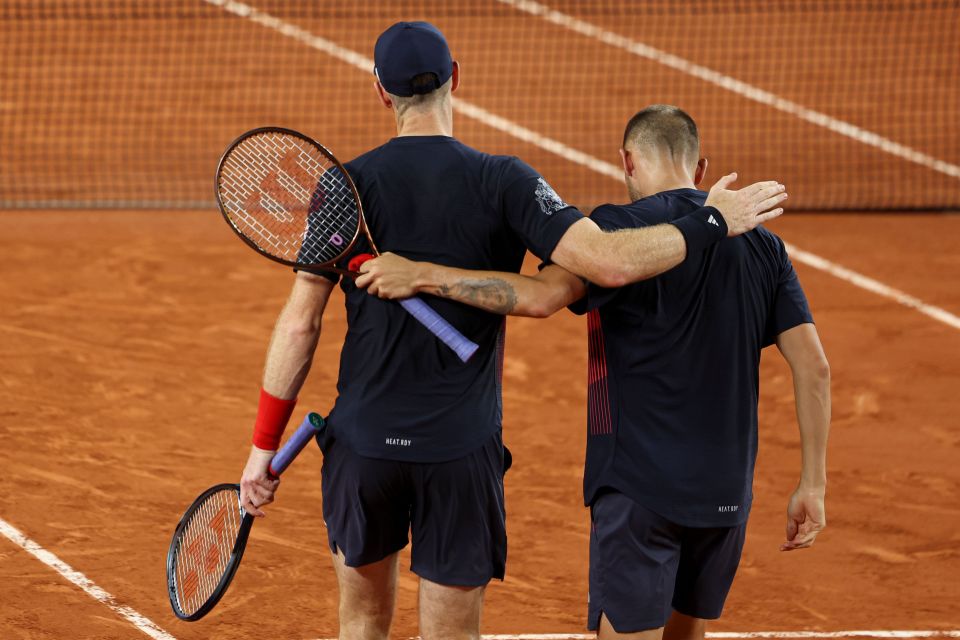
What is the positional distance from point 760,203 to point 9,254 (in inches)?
337

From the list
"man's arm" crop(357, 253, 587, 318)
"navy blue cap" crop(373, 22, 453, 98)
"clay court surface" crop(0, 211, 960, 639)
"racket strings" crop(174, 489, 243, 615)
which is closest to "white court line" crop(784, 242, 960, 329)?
"clay court surface" crop(0, 211, 960, 639)

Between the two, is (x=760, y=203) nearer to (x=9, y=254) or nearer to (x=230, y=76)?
(x=9, y=254)

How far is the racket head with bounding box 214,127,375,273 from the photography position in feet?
13.9

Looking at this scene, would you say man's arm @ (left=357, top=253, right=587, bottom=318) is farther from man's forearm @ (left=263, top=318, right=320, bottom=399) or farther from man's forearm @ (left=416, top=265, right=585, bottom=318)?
man's forearm @ (left=263, top=318, right=320, bottom=399)

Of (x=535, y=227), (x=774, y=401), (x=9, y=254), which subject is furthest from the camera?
(x=9, y=254)

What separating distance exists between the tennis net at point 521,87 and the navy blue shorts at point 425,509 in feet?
30.3

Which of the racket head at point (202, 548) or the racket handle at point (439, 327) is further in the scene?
the racket head at point (202, 548)

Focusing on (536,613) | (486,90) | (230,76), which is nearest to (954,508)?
(536,613)

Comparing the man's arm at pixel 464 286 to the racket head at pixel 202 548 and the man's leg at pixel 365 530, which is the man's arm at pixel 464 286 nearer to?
the man's leg at pixel 365 530

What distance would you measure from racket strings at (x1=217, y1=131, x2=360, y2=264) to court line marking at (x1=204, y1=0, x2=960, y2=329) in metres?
6.94

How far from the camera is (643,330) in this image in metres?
4.23

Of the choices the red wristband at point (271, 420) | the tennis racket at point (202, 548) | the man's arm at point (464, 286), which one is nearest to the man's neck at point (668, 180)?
the man's arm at point (464, 286)

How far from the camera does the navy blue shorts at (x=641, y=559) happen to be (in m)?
4.22

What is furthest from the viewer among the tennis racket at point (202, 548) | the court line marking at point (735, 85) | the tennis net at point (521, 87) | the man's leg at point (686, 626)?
the court line marking at point (735, 85)
